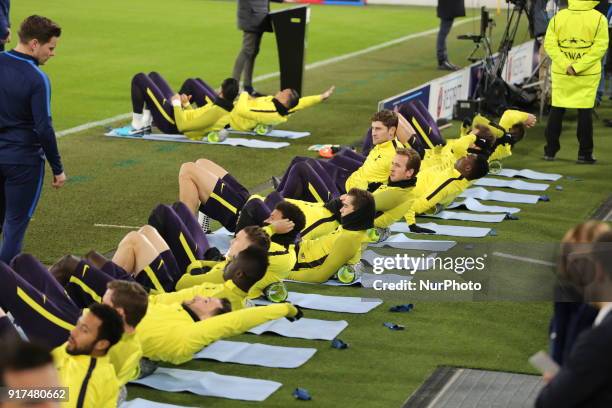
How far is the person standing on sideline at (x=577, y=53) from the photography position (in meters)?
13.9

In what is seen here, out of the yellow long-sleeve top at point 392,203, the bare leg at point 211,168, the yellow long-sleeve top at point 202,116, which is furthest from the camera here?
the yellow long-sleeve top at point 202,116

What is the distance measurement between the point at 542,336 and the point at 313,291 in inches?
73.5

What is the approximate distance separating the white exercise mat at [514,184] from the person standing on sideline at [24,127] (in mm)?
6020

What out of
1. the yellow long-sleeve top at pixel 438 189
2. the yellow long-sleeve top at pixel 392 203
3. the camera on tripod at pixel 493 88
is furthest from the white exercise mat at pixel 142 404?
the camera on tripod at pixel 493 88

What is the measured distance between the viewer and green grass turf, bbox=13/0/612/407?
781cm

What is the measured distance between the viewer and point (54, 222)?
11023 mm

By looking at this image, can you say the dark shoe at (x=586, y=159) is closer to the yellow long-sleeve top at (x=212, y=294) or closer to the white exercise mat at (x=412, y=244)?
the white exercise mat at (x=412, y=244)

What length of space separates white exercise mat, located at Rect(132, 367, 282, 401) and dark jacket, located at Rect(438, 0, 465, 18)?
1546 cm

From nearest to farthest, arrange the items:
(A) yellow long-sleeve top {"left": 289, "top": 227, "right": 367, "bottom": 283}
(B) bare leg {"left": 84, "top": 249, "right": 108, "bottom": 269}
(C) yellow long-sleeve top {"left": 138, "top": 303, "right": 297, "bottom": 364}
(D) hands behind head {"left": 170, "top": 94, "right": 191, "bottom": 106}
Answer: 1. (C) yellow long-sleeve top {"left": 138, "top": 303, "right": 297, "bottom": 364}
2. (B) bare leg {"left": 84, "top": 249, "right": 108, "bottom": 269}
3. (A) yellow long-sleeve top {"left": 289, "top": 227, "right": 367, "bottom": 283}
4. (D) hands behind head {"left": 170, "top": 94, "right": 191, "bottom": 106}

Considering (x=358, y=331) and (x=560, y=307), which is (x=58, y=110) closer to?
(x=358, y=331)

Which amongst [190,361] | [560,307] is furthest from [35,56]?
[560,307]

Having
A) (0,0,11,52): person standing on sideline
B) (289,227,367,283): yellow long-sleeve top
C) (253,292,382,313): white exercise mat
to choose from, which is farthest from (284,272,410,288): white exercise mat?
(0,0,11,52): person standing on sideline

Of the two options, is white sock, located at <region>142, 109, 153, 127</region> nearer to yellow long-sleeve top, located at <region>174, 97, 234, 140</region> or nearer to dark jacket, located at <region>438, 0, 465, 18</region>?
yellow long-sleeve top, located at <region>174, 97, 234, 140</region>

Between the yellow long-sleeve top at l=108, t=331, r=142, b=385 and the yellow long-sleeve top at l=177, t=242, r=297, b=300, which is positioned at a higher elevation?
the yellow long-sleeve top at l=108, t=331, r=142, b=385
